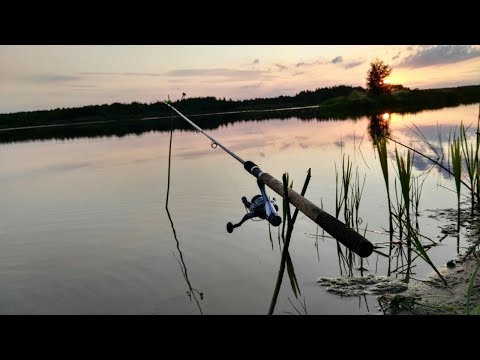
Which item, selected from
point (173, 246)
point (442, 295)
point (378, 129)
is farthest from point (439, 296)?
point (378, 129)

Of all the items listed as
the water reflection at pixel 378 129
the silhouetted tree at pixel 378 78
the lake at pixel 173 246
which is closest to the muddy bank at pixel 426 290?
the lake at pixel 173 246

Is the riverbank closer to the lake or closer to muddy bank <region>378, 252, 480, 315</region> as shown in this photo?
muddy bank <region>378, 252, 480, 315</region>

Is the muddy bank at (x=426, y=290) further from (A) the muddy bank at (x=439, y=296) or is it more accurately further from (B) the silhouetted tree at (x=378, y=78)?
(B) the silhouetted tree at (x=378, y=78)

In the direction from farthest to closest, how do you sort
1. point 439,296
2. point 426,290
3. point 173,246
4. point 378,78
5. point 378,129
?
1. point 378,78
2. point 378,129
3. point 173,246
4. point 426,290
5. point 439,296

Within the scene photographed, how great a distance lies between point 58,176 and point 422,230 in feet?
48.4

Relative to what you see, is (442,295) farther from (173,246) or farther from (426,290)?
(173,246)

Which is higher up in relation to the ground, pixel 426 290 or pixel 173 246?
pixel 426 290

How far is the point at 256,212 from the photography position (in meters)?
3.71

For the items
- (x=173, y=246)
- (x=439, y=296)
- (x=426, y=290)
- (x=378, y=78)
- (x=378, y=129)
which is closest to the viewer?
(x=439, y=296)
